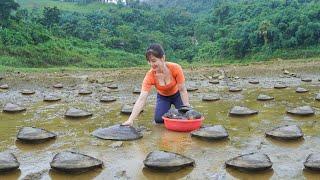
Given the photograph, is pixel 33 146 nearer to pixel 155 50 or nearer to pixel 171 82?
pixel 155 50

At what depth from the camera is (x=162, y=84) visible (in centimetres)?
701

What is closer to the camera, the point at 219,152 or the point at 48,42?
the point at 219,152

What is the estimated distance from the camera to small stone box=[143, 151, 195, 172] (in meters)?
4.85

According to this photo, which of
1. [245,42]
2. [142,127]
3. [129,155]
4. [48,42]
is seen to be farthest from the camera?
[245,42]

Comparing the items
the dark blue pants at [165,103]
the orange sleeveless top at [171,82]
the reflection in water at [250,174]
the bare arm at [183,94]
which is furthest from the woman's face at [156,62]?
the reflection in water at [250,174]

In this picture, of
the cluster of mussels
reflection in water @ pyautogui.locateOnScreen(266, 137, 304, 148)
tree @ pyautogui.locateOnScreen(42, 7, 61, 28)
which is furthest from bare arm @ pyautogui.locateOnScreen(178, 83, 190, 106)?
tree @ pyautogui.locateOnScreen(42, 7, 61, 28)

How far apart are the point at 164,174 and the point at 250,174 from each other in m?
0.94

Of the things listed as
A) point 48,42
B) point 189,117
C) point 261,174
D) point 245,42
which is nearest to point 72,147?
point 189,117

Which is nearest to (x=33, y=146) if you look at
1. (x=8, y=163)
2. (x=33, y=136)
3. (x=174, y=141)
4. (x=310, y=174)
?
(x=33, y=136)

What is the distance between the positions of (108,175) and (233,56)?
22566 millimetres

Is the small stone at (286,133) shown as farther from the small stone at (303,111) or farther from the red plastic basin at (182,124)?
the small stone at (303,111)

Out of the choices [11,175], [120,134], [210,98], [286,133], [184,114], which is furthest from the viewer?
[210,98]

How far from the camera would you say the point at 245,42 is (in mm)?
25953

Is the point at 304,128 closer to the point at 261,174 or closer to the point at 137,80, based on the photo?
the point at 261,174
